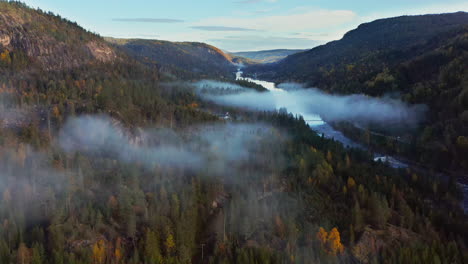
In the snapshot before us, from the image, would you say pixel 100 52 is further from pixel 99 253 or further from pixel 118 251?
pixel 99 253

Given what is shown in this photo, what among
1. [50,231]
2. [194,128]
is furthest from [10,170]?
[194,128]

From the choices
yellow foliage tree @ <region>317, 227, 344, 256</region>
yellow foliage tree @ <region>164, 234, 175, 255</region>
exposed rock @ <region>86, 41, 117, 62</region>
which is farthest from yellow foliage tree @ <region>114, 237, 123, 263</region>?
exposed rock @ <region>86, 41, 117, 62</region>

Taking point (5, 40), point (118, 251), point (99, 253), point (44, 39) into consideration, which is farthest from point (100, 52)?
point (99, 253)

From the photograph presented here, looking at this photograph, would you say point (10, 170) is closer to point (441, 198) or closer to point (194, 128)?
point (194, 128)

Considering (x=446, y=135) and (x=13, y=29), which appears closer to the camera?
(x=446, y=135)

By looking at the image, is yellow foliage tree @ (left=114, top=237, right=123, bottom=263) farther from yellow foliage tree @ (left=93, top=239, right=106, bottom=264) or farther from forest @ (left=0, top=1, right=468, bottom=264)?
yellow foliage tree @ (left=93, top=239, right=106, bottom=264)

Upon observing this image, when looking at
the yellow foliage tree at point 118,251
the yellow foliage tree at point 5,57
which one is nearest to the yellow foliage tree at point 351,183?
the yellow foliage tree at point 118,251
